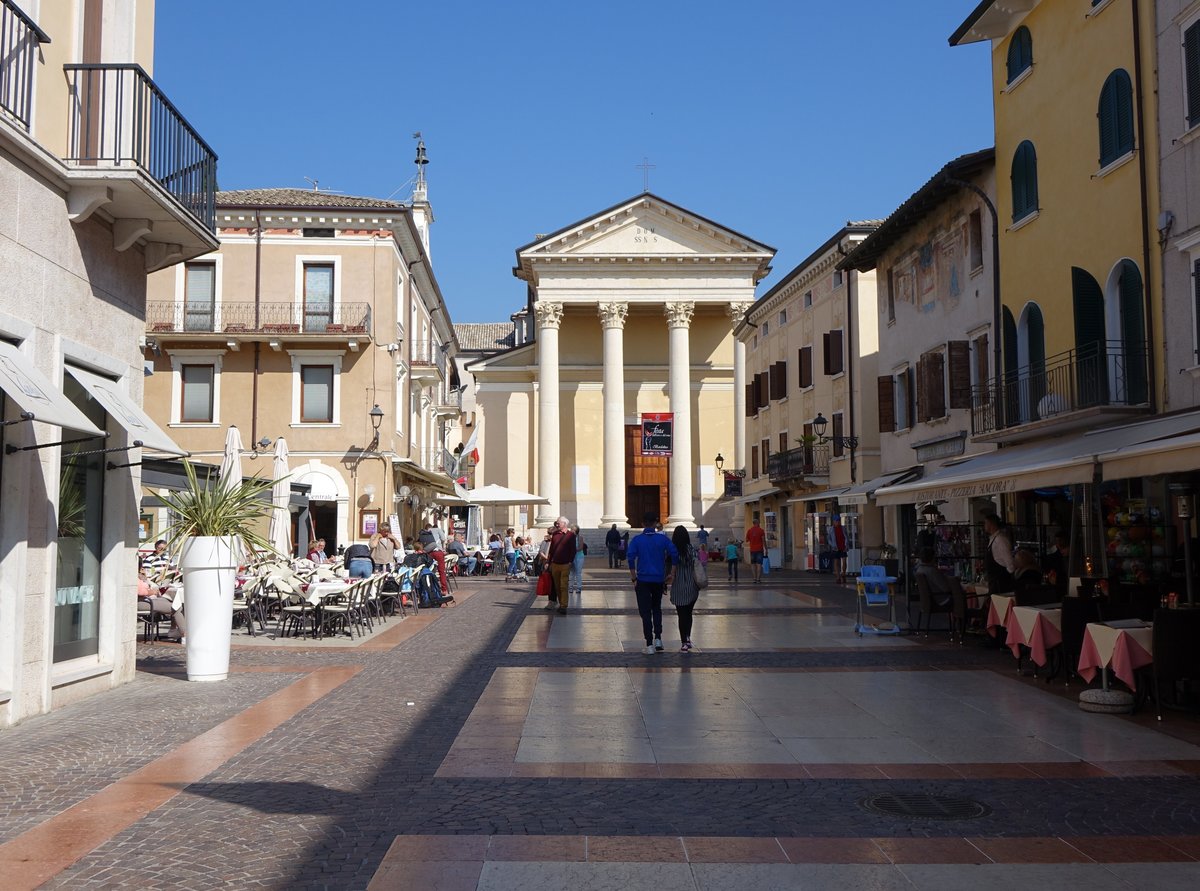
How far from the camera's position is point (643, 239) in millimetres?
52938

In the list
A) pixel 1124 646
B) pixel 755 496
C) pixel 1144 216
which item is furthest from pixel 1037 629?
pixel 755 496

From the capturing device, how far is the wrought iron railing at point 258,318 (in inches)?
1318

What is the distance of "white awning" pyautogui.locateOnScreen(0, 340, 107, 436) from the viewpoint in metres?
7.66

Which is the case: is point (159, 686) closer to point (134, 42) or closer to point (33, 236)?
point (33, 236)

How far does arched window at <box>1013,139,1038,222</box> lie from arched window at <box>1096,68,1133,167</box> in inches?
95.9

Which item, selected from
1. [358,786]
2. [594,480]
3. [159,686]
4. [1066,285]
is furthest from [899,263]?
[594,480]

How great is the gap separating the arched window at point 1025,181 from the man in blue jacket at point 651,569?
9103 mm

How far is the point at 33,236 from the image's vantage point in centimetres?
877

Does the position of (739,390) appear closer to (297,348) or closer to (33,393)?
(297,348)

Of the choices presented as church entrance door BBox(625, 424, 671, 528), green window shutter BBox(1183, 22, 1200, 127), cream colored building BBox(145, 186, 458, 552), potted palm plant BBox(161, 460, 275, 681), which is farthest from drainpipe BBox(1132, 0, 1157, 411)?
church entrance door BBox(625, 424, 671, 528)

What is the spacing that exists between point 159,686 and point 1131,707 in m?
8.56

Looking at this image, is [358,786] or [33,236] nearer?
[358,786]

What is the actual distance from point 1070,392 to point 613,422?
35655mm

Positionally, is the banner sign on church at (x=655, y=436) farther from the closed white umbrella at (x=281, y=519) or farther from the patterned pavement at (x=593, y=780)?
the patterned pavement at (x=593, y=780)
